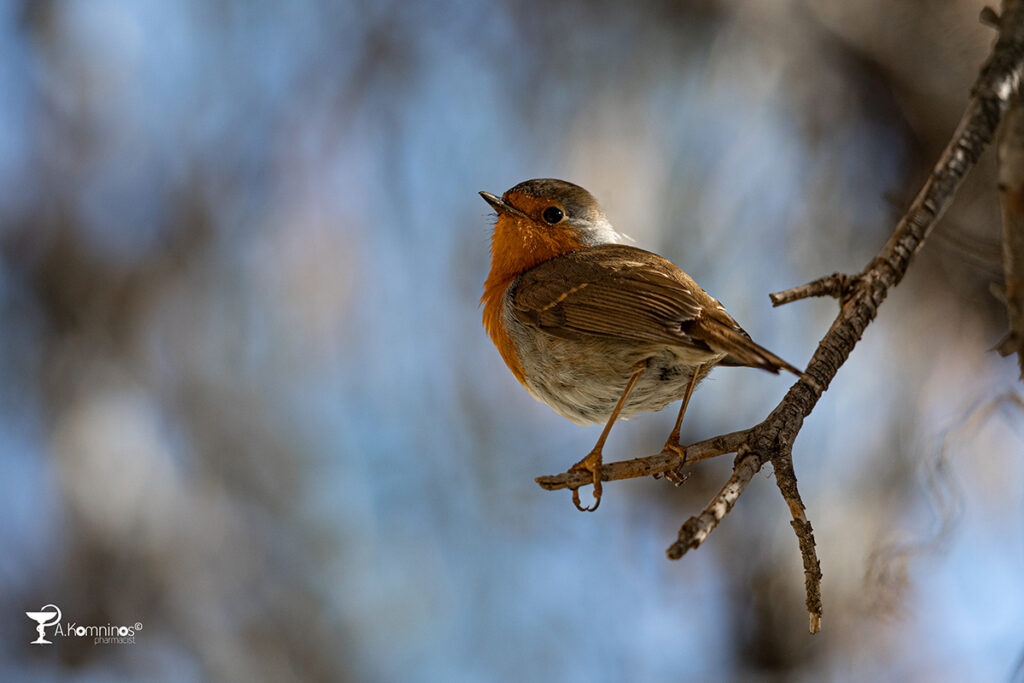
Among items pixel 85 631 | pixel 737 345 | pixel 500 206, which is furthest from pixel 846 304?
pixel 85 631

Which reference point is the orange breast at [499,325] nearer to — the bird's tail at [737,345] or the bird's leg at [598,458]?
the bird's leg at [598,458]

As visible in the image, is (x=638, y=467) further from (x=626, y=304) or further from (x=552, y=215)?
(x=552, y=215)

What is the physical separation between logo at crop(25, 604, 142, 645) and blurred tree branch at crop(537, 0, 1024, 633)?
4640 mm

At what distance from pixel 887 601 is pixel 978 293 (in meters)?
3.13

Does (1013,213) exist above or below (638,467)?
above

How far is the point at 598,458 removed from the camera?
9.18 feet

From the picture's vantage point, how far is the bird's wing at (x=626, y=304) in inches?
109

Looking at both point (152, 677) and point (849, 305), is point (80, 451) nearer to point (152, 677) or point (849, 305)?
point (152, 677)

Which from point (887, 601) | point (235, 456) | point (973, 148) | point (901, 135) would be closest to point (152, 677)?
Result: point (235, 456)

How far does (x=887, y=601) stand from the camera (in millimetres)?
3254

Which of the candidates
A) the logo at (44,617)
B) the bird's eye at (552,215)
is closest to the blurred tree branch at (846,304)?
the bird's eye at (552,215)

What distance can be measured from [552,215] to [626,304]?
0.94 m

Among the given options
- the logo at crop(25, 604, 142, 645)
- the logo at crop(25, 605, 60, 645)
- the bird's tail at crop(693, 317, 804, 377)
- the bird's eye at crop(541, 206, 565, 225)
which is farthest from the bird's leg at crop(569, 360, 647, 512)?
the logo at crop(25, 605, 60, 645)

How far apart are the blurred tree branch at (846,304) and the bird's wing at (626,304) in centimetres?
19
